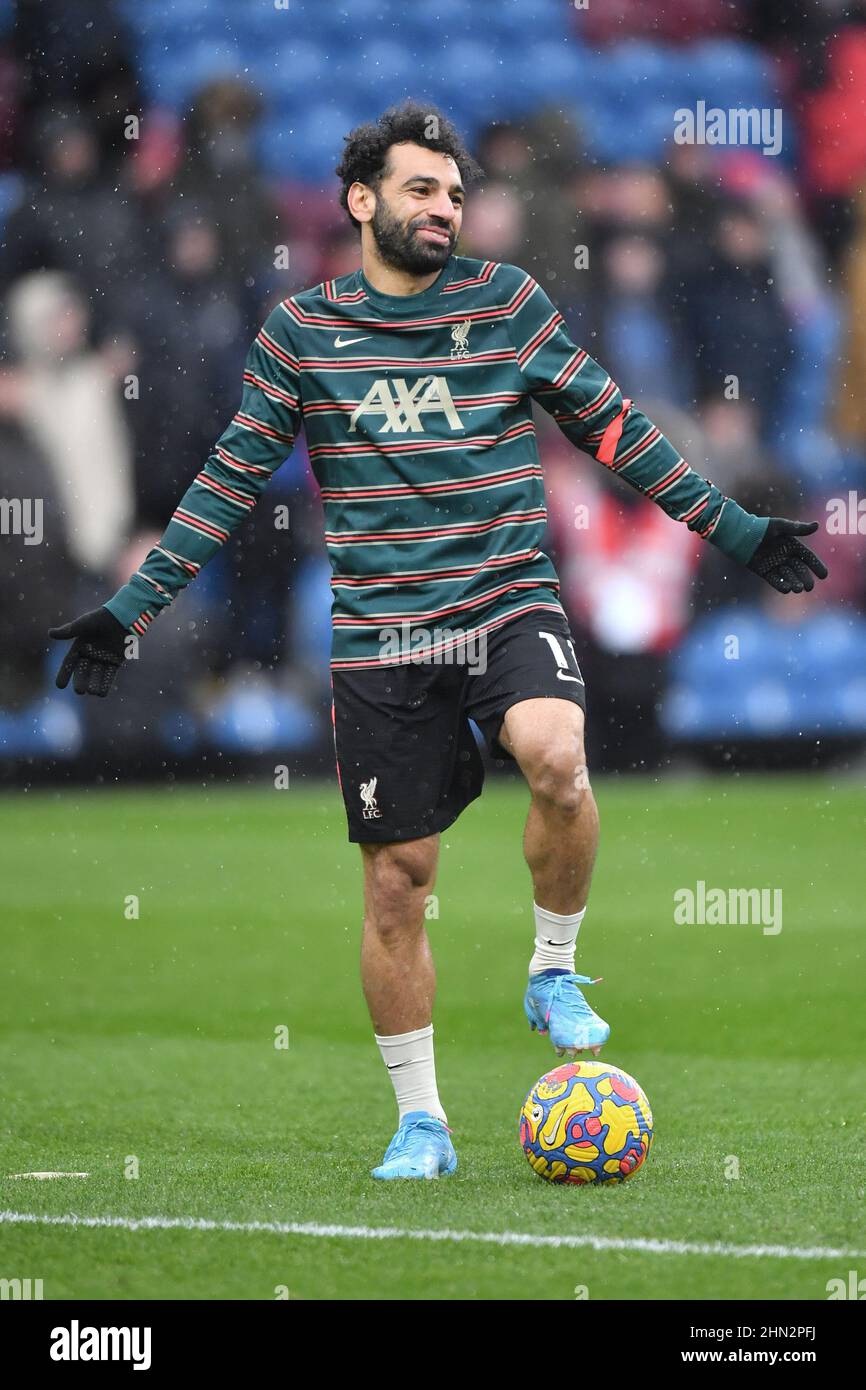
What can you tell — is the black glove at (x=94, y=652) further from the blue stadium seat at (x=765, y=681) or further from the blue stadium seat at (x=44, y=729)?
the blue stadium seat at (x=765, y=681)

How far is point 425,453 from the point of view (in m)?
4.70

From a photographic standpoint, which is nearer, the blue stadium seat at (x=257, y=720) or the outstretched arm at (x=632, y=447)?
the outstretched arm at (x=632, y=447)

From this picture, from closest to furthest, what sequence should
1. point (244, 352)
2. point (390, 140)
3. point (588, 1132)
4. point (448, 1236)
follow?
1. point (448, 1236)
2. point (588, 1132)
3. point (390, 140)
4. point (244, 352)

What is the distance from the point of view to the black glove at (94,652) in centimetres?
468

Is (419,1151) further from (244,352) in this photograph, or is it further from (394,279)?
(244,352)

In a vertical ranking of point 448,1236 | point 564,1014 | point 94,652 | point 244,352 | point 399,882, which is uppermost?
point 244,352

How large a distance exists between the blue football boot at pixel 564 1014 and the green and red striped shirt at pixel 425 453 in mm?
772

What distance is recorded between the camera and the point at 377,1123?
5496 mm

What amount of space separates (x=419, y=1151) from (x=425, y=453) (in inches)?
59.9

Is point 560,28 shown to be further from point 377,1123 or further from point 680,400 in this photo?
point 377,1123

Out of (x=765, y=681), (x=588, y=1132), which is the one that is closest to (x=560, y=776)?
(x=588, y=1132)

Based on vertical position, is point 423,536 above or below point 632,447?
below

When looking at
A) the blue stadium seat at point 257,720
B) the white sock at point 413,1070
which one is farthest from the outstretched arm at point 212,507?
the blue stadium seat at point 257,720

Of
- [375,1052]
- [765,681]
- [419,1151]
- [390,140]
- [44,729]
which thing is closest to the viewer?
[419,1151]
